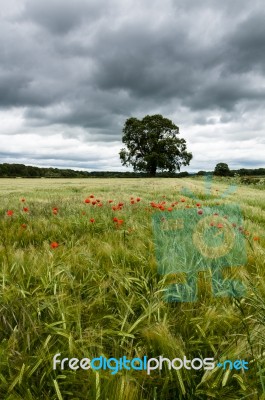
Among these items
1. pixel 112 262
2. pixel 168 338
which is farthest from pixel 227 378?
pixel 112 262

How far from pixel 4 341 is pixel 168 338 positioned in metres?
0.90

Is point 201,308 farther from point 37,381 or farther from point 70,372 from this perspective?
point 37,381

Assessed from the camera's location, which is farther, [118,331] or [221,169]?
[221,169]

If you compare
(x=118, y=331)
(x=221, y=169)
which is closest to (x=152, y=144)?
(x=221, y=169)

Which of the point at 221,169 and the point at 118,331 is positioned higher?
the point at 221,169

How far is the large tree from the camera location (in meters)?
57.6

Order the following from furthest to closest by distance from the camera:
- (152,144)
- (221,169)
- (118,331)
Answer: (221,169) < (152,144) < (118,331)

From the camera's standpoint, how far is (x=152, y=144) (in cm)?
5809

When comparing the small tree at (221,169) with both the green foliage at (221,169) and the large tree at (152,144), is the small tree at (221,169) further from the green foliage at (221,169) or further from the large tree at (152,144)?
the large tree at (152,144)

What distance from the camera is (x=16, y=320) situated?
1.61 metres

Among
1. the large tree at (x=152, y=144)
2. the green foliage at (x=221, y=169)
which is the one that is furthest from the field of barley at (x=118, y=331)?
the green foliage at (x=221, y=169)

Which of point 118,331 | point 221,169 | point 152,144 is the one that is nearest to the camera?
point 118,331

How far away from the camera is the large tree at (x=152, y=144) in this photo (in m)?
57.6

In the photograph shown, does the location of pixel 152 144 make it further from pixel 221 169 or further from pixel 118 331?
pixel 118 331
